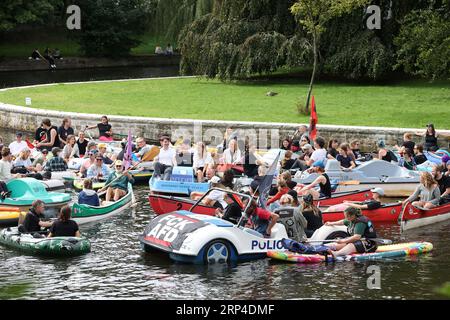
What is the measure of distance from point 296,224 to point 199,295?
311 cm

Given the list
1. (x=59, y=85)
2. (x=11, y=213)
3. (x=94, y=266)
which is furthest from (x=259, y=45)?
(x=94, y=266)

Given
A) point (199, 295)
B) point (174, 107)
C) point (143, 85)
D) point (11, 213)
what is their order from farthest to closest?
point (143, 85), point (174, 107), point (11, 213), point (199, 295)

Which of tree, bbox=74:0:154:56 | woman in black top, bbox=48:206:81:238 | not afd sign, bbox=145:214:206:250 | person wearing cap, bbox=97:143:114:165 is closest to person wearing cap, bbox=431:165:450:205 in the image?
not afd sign, bbox=145:214:206:250

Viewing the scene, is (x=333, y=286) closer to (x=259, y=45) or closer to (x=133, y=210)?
(x=133, y=210)

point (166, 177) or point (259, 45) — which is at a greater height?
point (259, 45)

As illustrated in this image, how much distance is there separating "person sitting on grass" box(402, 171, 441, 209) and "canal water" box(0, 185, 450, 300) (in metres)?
2.19

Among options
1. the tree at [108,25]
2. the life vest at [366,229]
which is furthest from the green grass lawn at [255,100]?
the tree at [108,25]

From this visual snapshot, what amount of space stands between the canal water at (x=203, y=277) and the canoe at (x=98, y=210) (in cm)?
202

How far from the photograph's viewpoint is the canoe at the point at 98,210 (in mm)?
19312

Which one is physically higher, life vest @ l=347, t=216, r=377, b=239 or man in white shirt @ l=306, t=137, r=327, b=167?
man in white shirt @ l=306, t=137, r=327, b=167

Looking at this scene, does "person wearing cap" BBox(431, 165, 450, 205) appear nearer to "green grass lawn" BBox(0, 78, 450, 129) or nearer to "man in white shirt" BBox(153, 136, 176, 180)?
"man in white shirt" BBox(153, 136, 176, 180)

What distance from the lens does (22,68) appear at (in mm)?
64250

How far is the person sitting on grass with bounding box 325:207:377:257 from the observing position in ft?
52.9

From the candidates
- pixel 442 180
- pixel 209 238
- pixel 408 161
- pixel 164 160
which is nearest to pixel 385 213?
pixel 442 180
